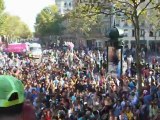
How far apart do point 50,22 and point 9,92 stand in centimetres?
9757

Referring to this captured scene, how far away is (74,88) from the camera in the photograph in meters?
17.9

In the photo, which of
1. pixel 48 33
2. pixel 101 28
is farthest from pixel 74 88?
pixel 48 33

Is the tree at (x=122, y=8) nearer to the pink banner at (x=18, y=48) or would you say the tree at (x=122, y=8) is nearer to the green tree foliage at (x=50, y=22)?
the pink banner at (x=18, y=48)

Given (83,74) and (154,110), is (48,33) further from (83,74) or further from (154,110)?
(154,110)

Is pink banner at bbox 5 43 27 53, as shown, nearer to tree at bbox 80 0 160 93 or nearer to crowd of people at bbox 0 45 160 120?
crowd of people at bbox 0 45 160 120

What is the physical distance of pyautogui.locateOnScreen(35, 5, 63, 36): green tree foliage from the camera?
3772 inches

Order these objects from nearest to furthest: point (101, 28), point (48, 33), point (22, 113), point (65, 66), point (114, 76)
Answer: point (22, 113) < point (114, 76) < point (65, 66) < point (101, 28) < point (48, 33)

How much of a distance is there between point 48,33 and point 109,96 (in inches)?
3337

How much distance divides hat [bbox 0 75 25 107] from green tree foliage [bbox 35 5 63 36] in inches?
3667

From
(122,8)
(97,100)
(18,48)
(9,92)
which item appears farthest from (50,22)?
(9,92)

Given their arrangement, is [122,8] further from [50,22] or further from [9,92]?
[50,22]

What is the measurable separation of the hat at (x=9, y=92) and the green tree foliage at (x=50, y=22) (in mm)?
93144

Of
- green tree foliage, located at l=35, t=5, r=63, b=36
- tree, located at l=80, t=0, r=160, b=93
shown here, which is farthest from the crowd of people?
green tree foliage, located at l=35, t=5, r=63, b=36

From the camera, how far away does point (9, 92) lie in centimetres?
129
